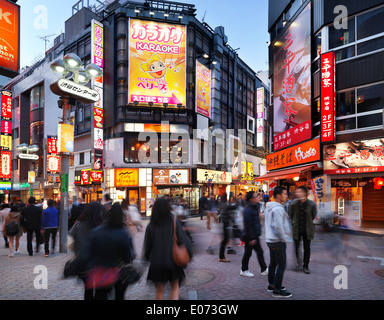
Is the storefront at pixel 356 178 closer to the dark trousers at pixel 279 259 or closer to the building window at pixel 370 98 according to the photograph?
the building window at pixel 370 98

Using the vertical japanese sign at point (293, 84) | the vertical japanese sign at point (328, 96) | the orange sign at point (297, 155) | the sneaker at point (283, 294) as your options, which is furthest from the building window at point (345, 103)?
the sneaker at point (283, 294)

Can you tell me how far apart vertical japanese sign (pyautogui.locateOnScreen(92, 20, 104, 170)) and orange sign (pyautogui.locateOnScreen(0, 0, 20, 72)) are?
18.6m

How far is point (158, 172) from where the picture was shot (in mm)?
25109

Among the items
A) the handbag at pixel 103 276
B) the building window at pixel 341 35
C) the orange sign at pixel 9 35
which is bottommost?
the handbag at pixel 103 276

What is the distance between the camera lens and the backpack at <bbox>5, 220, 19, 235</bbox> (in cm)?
903

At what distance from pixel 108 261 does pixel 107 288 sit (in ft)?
1.15

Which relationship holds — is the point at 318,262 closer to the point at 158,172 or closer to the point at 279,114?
the point at 279,114

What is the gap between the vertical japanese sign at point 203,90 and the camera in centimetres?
2725

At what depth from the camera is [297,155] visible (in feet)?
57.5

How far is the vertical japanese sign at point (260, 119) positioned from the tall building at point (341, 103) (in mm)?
20129

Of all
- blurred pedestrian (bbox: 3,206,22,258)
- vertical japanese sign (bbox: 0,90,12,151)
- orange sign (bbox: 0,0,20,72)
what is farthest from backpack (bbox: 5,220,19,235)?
vertical japanese sign (bbox: 0,90,12,151)

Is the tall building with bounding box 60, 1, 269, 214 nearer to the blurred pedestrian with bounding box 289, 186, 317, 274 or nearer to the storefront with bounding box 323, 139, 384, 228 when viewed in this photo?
the storefront with bounding box 323, 139, 384, 228
